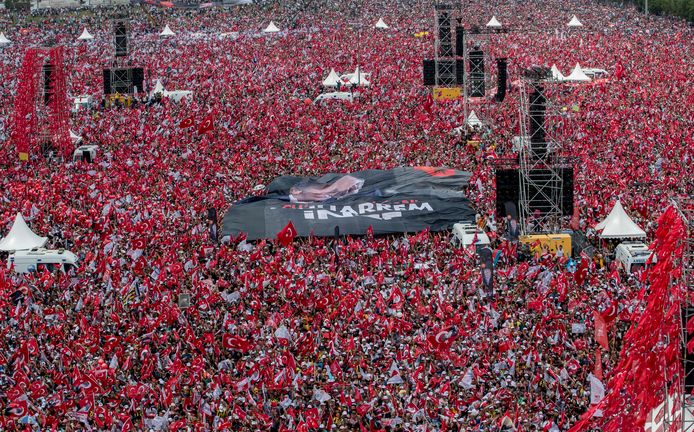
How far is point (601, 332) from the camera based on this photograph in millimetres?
25875

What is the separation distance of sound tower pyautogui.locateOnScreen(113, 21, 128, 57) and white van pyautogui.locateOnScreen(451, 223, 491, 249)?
121ft

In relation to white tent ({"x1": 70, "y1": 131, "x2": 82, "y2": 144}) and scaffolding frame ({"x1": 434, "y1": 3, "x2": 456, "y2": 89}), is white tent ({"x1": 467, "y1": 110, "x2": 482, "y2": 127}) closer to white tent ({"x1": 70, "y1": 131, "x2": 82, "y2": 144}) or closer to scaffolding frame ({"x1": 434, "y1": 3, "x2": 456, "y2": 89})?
scaffolding frame ({"x1": 434, "y1": 3, "x2": 456, "y2": 89})

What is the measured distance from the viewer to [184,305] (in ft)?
95.8

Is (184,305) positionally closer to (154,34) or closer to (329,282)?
(329,282)

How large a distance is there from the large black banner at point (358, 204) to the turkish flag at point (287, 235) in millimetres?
1708

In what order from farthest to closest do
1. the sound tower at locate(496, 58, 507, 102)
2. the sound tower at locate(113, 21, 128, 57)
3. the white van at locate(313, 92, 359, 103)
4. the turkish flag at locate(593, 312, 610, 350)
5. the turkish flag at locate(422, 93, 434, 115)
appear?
the sound tower at locate(113, 21, 128, 57), the white van at locate(313, 92, 359, 103), the turkish flag at locate(422, 93, 434, 115), the sound tower at locate(496, 58, 507, 102), the turkish flag at locate(593, 312, 610, 350)

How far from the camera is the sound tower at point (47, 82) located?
5244cm

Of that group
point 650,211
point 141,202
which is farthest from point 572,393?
point 141,202

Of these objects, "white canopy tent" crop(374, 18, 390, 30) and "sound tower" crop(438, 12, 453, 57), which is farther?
"white canopy tent" crop(374, 18, 390, 30)

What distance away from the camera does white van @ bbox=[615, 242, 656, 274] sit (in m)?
32.0

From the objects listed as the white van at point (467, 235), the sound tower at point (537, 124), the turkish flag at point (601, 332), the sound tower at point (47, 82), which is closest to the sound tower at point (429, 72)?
the sound tower at point (47, 82)

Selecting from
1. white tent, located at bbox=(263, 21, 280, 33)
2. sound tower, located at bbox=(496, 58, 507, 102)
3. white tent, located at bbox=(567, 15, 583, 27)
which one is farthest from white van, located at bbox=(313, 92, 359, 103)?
white tent, located at bbox=(567, 15, 583, 27)

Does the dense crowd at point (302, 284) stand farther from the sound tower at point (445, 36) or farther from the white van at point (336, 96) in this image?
the sound tower at point (445, 36)

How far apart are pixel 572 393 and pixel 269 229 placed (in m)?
15.5
